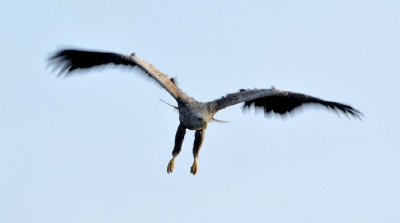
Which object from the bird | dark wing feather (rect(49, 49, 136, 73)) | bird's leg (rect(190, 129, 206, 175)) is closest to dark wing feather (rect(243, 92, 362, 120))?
the bird

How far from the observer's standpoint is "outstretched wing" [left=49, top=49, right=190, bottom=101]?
81.3ft

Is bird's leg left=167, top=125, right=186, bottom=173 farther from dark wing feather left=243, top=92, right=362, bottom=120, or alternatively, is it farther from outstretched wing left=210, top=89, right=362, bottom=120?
dark wing feather left=243, top=92, right=362, bottom=120

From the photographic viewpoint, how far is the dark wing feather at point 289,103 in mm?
25922

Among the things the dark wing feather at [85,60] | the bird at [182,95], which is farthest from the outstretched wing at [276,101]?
the dark wing feather at [85,60]

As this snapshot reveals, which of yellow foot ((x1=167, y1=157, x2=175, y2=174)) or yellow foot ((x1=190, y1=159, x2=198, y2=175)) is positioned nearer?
yellow foot ((x1=167, y1=157, x2=175, y2=174))

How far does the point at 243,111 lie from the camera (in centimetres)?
2717

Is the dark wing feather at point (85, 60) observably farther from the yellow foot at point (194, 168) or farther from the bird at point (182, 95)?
the yellow foot at point (194, 168)

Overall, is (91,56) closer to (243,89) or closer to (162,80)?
(162,80)

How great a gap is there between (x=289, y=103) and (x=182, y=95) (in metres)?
2.72

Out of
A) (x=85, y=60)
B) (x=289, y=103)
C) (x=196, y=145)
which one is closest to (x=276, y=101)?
(x=289, y=103)

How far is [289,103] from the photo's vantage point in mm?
26750

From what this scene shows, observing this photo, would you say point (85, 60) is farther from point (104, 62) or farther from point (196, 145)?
point (196, 145)

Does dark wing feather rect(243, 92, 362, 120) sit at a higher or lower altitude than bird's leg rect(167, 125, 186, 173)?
higher

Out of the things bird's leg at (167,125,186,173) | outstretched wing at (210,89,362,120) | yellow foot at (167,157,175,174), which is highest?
outstretched wing at (210,89,362,120)
